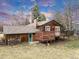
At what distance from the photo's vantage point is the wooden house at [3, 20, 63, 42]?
3347 centimetres

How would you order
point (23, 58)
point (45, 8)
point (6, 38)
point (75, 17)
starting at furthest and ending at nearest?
1. point (45, 8)
2. point (75, 17)
3. point (6, 38)
4. point (23, 58)

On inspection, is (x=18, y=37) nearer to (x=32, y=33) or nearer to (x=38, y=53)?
(x=32, y=33)

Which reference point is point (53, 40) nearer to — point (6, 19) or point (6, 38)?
point (6, 38)

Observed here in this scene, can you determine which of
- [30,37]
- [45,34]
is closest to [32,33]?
[30,37]

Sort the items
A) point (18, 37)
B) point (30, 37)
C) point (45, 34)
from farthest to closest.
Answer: point (45, 34), point (30, 37), point (18, 37)

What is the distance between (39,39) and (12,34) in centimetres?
563

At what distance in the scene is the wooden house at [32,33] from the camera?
3347 centimetres

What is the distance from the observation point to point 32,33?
3506 centimetres

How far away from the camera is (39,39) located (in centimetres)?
3462

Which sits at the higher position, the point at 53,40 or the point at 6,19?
the point at 6,19

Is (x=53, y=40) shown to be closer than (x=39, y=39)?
No

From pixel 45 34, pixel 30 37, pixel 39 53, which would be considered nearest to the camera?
pixel 39 53

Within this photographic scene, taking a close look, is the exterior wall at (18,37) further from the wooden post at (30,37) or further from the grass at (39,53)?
the grass at (39,53)

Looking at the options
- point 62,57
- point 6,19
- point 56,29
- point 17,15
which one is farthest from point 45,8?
point 62,57
